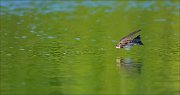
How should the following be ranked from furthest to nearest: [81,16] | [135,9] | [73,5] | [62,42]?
[73,5] → [135,9] → [81,16] → [62,42]

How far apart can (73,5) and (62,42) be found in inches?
769

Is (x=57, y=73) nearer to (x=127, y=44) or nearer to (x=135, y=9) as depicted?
(x=127, y=44)

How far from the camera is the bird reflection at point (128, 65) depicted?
15.9 metres

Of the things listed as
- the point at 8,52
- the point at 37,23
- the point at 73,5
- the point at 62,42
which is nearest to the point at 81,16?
the point at 37,23

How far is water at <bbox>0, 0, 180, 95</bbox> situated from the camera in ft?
46.6

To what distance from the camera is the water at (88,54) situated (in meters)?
14.2

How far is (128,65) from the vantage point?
16.8 meters

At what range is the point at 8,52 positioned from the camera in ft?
63.9

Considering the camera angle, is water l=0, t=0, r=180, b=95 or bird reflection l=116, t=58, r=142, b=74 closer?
water l=0, t=0, r=180, b=95

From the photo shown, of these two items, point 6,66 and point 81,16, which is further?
point 81,16

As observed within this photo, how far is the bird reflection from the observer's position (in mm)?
15945

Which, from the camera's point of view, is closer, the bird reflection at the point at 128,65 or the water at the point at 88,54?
the water at the point at 88,54

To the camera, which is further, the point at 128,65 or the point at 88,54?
the point at 88,54

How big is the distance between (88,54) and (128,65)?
2.31 meters
